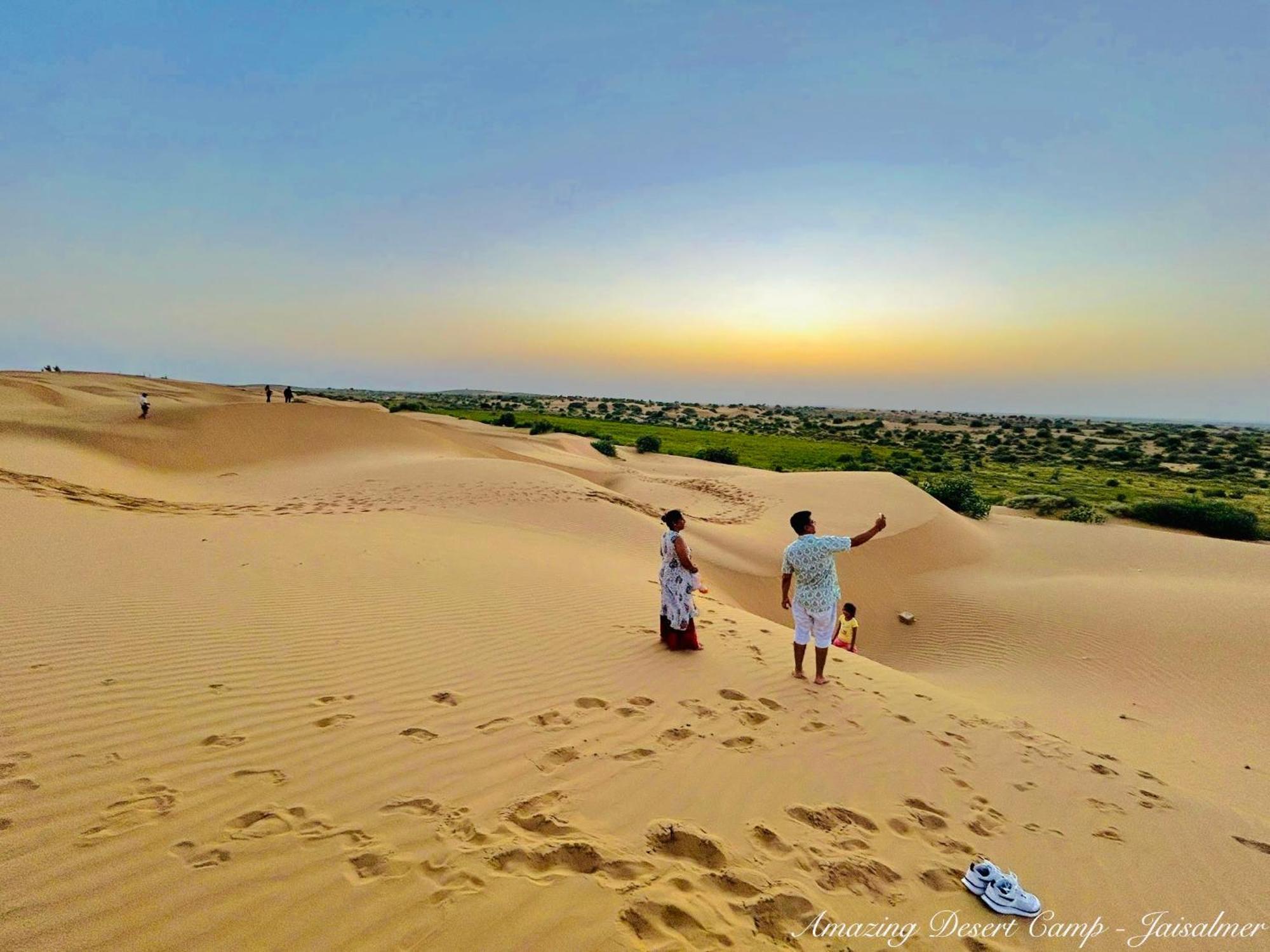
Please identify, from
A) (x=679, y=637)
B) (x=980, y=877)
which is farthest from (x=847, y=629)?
(x=980, y=877)

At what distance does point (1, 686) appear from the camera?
176 inches

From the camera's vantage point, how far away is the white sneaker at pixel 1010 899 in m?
3.26

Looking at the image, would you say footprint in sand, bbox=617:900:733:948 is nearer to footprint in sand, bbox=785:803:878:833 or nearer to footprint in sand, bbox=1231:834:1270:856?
footprint in sand, bbox=785:803:878:833

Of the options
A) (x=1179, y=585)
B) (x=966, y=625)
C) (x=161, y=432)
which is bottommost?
(x=966, y=625)

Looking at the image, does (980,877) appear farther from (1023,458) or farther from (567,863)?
(1023,458)

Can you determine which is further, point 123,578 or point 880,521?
point 123,578

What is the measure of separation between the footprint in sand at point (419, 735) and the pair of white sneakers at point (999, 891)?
3.41 m

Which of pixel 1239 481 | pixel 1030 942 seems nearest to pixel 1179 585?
pixel 1030 942

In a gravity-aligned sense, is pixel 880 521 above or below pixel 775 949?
above

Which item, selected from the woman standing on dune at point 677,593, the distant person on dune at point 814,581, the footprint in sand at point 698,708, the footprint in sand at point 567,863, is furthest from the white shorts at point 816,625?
the footprint in sand at point 567,863

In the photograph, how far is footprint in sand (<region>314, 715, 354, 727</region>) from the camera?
4422mm

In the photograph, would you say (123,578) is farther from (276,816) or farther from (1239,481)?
(1239,481)

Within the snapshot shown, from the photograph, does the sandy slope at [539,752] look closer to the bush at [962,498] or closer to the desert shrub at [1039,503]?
the bush at [962,498]

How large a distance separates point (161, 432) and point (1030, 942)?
29.3 meters
